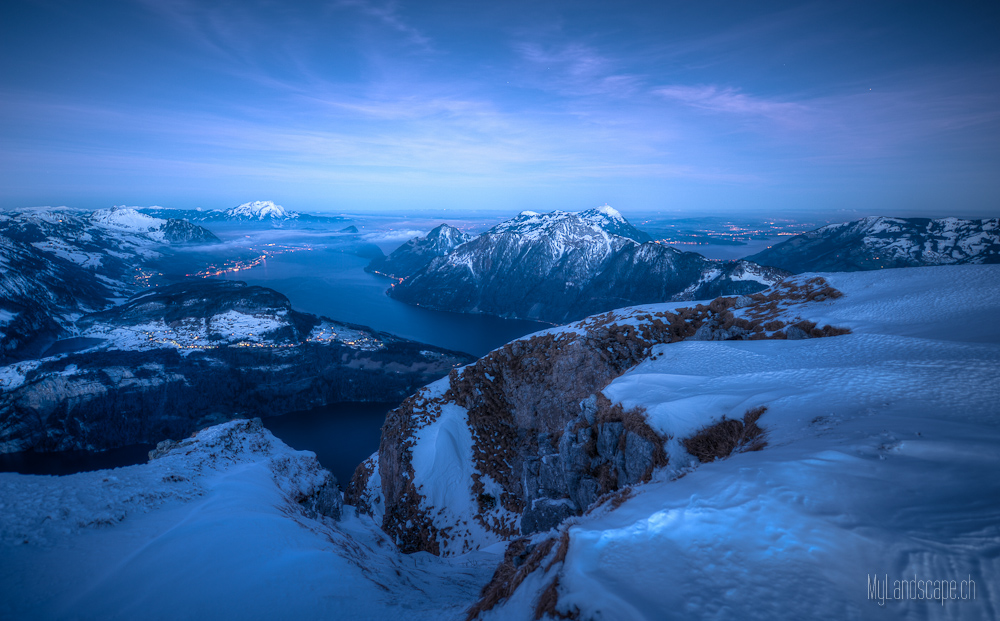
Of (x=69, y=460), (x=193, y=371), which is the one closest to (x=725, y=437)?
(x=69, y=460)

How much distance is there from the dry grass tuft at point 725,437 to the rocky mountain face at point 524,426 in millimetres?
4300

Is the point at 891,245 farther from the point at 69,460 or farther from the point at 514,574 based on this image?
the point at 69,460

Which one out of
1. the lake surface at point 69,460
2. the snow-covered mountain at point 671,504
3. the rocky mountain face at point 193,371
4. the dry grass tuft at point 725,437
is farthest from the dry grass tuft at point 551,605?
the lake surface at point 69,460

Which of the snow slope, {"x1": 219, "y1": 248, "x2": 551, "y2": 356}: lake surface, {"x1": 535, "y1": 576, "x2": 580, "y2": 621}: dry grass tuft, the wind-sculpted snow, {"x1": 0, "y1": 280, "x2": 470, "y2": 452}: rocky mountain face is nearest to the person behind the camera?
the snow slope

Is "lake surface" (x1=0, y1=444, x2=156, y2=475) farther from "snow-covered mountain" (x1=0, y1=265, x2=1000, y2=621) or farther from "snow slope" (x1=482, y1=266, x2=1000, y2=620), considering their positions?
"snow slope" (x1=482, y1=266, x2=1000, y2=620)

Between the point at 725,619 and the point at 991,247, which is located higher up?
the point at 991,247

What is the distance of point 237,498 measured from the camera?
43.9 feet

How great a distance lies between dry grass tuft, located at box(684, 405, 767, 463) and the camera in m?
8.16

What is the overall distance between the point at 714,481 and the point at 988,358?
26.4 feet

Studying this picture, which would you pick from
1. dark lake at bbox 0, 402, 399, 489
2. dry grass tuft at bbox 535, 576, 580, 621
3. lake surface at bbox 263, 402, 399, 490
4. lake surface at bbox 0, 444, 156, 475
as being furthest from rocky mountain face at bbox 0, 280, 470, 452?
dry grass tuft at bbox 535, 576, 580, 621

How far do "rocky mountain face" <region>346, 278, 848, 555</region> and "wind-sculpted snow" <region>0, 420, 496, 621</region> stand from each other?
15.8 feet

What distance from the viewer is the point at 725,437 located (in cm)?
884

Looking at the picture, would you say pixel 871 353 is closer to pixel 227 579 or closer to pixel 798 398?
pixel 798 398

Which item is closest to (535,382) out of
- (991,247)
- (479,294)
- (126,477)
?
(126,477)
